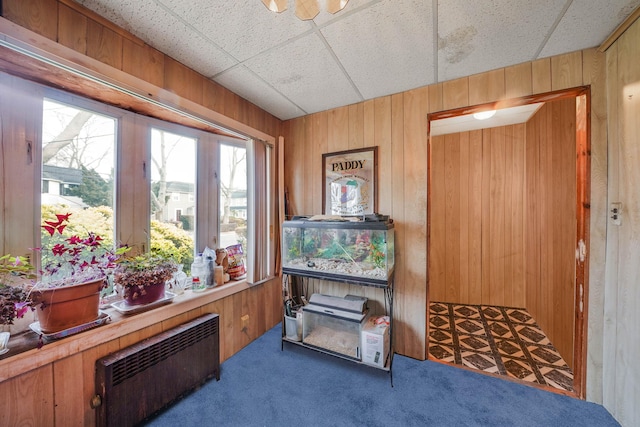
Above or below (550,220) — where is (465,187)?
above

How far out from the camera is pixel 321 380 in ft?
5.91

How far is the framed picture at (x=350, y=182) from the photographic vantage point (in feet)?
7.41

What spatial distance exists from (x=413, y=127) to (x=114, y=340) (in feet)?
8.67

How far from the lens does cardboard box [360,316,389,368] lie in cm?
178

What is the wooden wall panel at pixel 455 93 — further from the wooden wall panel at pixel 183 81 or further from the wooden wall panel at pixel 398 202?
the wooden wall panel at pixel 183 81

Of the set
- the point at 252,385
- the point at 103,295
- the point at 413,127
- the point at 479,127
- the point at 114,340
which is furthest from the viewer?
A: the point at 479,127

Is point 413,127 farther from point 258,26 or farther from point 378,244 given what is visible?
point 258,26

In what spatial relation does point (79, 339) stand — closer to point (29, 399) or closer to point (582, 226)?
point (29, 399)

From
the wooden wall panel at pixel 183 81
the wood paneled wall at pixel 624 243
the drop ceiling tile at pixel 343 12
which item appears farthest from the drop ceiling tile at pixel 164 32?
the wood paneled wall at pixel 624 243

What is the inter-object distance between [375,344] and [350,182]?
1441 millimetres

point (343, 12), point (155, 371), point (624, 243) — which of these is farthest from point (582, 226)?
point (155, 371)

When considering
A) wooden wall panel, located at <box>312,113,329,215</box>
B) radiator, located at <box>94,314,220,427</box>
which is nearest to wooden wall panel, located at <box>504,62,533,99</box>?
wooden wall panel, located at <box>312,113,329,215</box>

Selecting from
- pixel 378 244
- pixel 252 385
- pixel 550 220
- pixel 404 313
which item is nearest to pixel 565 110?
pixel 550 220

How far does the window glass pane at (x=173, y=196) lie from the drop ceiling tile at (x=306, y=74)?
87 centimetres
